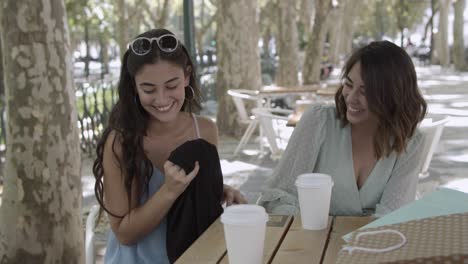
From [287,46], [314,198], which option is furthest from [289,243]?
[287,46]

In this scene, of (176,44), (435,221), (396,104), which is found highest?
(176,44)

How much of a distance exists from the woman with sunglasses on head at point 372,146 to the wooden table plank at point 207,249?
547 mm

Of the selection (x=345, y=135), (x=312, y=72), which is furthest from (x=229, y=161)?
(x=312, y=72)

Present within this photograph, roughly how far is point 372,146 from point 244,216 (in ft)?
4.18

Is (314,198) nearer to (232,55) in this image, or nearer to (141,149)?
(141,149)

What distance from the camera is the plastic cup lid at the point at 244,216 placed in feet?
5.64

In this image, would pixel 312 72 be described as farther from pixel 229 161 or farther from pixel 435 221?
pixel 435 221

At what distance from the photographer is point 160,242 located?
2465mm

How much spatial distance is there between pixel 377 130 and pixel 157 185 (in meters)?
0.99

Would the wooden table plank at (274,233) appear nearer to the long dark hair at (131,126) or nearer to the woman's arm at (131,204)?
the woman's arm at (131,204)

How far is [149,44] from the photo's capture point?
2473mm

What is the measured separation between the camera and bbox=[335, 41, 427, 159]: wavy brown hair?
2732mm

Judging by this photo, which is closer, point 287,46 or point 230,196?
point 230,196

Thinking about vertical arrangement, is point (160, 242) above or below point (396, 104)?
below
